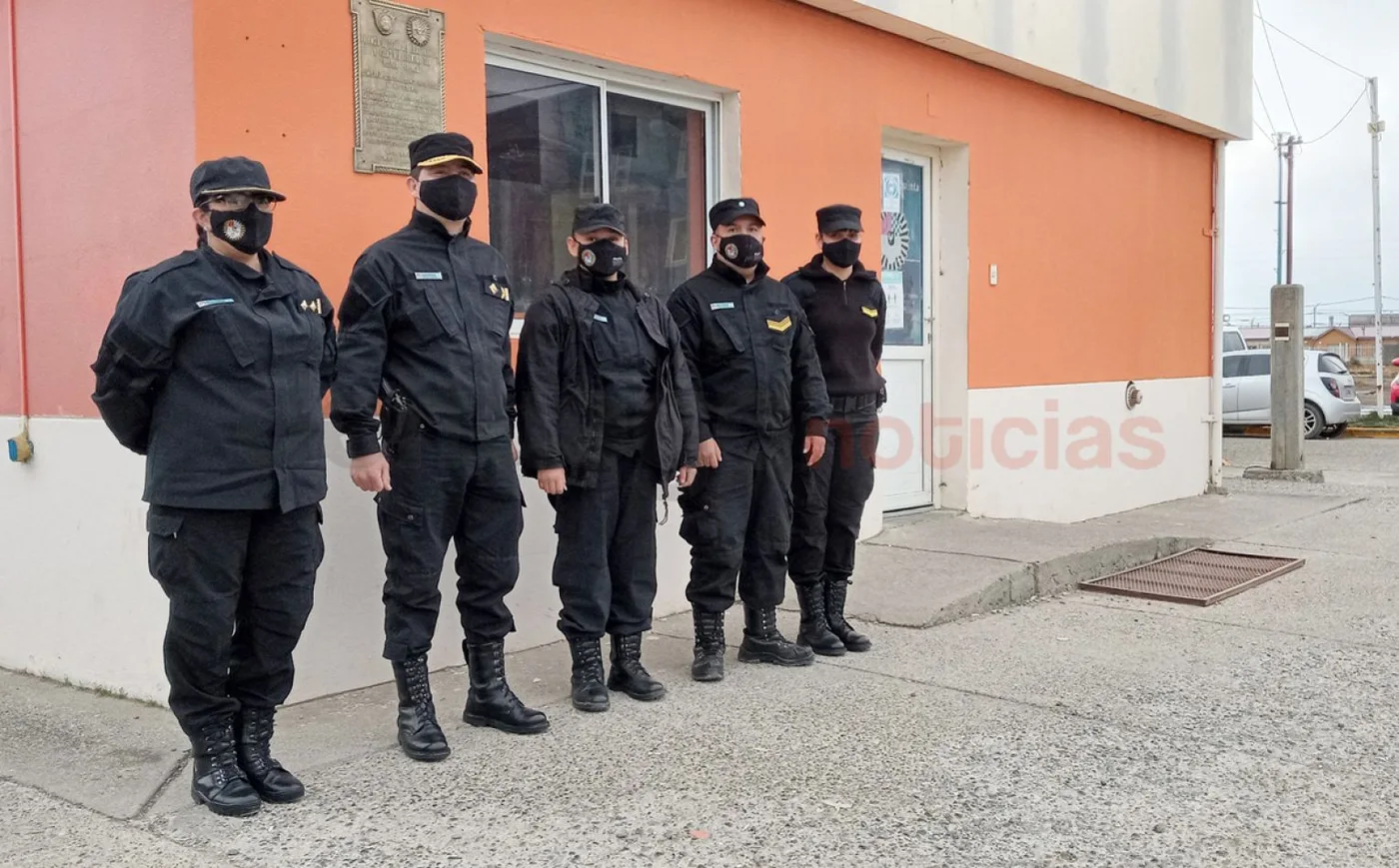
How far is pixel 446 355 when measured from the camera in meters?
4.10

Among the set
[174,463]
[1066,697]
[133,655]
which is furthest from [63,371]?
[1066,697]

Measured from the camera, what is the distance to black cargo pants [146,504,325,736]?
3512mm

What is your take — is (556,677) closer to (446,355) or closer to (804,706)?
(804,706)

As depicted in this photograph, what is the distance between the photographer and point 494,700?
436 cm

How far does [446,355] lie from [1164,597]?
4369mm

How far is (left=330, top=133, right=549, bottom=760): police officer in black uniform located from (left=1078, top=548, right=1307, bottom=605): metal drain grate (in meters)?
4.03

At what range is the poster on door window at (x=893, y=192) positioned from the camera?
26.6 ft

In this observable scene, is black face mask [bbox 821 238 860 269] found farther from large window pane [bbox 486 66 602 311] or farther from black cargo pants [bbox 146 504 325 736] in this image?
black cargo pants [bbox 146 504 325 736]

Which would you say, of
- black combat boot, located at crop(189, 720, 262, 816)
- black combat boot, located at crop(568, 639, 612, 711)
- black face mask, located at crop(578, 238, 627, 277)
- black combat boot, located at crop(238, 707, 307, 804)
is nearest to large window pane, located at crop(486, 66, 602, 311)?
black face mask, located at crop(578, 238, 627, 277)

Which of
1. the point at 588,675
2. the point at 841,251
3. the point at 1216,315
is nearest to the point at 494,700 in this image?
the point at 588,675

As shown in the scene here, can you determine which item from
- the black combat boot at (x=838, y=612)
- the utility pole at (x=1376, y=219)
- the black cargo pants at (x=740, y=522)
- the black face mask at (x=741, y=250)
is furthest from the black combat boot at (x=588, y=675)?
the utility pole at (x=1376, y=219)

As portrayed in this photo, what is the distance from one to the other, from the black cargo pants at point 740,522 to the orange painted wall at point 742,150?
1.56m

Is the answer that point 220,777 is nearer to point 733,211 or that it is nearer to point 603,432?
point 603,432

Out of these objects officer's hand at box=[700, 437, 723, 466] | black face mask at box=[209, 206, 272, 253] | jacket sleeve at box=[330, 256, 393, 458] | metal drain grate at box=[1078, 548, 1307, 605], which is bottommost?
metal drain grate at box=[1078, 548, 1307, 605]
